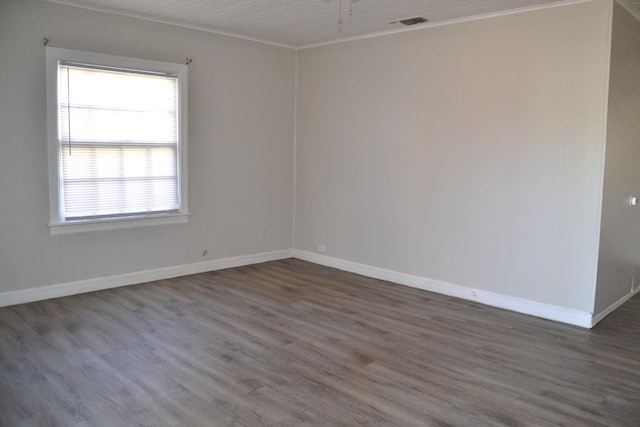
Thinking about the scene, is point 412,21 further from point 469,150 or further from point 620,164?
point 620,164

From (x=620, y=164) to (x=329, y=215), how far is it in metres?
3.11

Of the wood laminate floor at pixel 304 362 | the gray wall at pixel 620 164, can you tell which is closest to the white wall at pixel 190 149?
the wood laminate floor at pixel 304 362

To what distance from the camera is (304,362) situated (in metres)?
3.49

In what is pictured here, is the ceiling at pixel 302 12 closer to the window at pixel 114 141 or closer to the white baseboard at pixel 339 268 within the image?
the window at pixel 114 141

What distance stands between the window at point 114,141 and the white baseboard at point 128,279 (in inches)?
20.4

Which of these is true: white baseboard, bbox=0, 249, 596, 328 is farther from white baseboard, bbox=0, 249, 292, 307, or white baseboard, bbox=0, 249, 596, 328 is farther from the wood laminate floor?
the wood laminate floor

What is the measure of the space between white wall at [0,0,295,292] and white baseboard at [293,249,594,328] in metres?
1.00

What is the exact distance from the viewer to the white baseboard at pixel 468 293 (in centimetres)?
437

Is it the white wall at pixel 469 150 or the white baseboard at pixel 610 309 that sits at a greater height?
the white wall at pixel 469 150

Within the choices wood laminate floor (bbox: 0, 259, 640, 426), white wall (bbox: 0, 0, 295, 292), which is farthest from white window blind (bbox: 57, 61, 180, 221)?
wood laminate floor (bbox: 0, 259, 640, 426)

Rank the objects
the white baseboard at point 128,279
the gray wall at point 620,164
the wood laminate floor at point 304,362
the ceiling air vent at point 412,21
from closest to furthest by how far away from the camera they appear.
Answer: the wood laminate floor at point 304,362, the gray wall at point 620,164, the white baseboard at point 128,279, the ceiling air vent at point 412,21

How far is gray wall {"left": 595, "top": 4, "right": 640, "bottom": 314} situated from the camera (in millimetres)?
4180

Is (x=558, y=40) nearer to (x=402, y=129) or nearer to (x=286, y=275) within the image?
(x=402, y=129)

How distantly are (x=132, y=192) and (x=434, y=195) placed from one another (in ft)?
10.0
